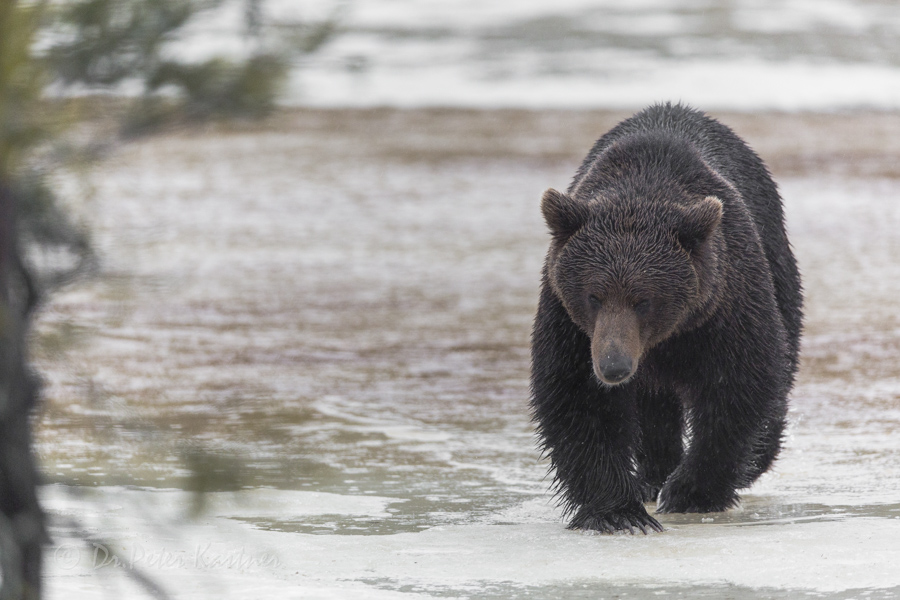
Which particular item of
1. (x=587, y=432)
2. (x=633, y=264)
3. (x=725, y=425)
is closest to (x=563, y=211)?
(x=633, y=264)

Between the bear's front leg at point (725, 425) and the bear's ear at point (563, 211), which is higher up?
the bear's ear at point (563, 211)

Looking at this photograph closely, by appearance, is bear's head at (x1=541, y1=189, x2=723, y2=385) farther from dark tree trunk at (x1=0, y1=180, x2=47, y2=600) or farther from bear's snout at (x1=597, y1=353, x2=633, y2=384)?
dark tree trunk at (x1=0, y1=180, x2=47, y2=600)

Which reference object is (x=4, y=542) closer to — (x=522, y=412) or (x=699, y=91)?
(x=522, y=412)

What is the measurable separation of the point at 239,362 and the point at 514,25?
22.3m

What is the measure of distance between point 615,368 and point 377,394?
346cm

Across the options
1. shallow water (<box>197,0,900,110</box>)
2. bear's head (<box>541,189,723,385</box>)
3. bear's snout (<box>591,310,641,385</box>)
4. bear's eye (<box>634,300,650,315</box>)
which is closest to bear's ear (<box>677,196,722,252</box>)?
bear's head (<box>541,189,723,385</box>)

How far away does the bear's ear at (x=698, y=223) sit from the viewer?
16.5 ft

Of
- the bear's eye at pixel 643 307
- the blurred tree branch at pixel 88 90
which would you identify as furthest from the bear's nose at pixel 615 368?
the blurred tree branch at pixel 88 90

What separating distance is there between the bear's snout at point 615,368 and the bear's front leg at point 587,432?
1.44 feet

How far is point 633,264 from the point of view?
16.4ft

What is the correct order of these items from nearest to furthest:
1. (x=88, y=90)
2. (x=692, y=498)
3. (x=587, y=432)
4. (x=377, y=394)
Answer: (x=88, y=90) < (x=587, y=432) < (x=692, y=498) < (x=377, y=394)

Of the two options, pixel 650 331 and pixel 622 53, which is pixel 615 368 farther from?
pixel 622 53

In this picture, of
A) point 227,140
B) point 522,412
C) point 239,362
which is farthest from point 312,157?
point 522,412

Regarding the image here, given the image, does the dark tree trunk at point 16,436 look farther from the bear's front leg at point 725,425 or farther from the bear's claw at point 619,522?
the bear's front leg at point 725,425
